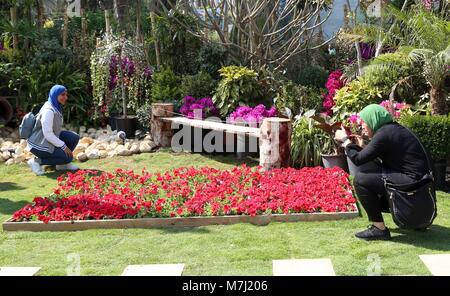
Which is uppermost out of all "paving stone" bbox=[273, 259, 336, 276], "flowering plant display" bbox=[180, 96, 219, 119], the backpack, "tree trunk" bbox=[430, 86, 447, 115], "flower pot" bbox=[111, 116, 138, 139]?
"tree trunk" bbox=[430, 86, 447, 115]

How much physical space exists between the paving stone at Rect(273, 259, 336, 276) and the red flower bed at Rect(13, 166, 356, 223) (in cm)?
135

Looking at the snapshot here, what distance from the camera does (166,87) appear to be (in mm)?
11469

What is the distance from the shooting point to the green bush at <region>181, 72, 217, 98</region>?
11.0 meters

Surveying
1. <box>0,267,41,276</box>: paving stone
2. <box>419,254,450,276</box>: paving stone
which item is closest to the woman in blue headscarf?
<box>0,267,41,276</box>: paving stone

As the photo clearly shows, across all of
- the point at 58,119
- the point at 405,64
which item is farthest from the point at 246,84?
the point at 58,119

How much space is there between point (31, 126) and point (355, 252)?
556 centimetres

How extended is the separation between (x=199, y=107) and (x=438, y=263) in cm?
647

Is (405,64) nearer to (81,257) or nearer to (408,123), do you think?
(408,123)

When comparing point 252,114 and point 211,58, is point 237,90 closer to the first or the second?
point 252,114

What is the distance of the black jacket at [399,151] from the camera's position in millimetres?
5042

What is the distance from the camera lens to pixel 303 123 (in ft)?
28.9

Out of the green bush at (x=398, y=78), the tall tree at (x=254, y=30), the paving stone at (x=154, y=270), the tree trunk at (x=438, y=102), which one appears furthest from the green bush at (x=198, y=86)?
the paving stone at (x=154, y=270)

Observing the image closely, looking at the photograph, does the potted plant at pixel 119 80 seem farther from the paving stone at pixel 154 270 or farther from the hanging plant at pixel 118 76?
the paving stone at pixel 154 270

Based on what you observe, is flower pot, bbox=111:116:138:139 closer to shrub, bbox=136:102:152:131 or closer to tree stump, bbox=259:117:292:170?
shrub, bbox=136:102:152:131
